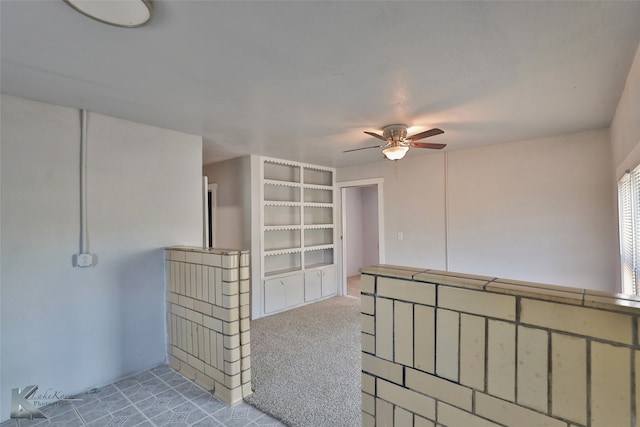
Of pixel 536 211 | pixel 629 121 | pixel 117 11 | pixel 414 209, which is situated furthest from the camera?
pixel 414 209

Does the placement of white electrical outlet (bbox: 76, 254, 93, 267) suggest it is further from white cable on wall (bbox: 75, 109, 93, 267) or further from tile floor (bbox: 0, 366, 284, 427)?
tile floor (bbox: 0, 366, 284, 427)

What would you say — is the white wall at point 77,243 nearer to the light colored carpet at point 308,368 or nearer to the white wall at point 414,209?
the light colored carpet at point 308,368

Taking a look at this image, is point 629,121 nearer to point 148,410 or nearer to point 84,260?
point 148,410

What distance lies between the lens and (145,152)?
2.86 meters

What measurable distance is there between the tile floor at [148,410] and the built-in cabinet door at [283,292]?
1860 millimetres

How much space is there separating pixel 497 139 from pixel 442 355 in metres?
3.30

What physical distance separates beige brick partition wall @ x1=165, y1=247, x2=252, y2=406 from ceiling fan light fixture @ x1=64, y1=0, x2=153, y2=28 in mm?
1450

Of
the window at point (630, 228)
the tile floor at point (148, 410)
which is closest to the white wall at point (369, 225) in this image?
the window at point (630, 228)

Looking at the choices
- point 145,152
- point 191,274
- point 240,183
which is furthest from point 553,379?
point 240,183

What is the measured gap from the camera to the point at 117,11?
128 cm

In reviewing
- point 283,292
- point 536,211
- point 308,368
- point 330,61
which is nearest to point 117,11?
point 330,61

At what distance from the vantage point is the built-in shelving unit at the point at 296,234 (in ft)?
14.8

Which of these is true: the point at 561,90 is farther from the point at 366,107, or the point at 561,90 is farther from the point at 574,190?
the point at 574,190

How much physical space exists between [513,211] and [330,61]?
310 centimetres
